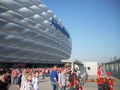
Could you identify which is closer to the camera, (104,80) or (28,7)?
(104,80)

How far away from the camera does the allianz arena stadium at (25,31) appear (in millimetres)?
24188

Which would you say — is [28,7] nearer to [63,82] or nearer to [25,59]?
[25,59]

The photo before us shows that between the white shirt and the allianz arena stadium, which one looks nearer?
the white shirt

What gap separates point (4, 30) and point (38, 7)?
13.1 metres

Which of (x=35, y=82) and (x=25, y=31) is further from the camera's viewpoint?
(x=25, y=31)

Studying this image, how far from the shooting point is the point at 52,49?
1676 inches

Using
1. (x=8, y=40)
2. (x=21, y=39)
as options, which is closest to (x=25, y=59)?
(x=21, y=39)

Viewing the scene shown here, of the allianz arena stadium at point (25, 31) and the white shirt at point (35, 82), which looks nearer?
the white shirt at point (35, 82)

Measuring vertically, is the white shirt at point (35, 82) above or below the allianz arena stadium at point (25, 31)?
below

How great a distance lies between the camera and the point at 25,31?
93.2 ft

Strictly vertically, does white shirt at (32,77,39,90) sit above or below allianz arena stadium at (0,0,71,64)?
below

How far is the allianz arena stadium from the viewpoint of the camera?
24.2 meters

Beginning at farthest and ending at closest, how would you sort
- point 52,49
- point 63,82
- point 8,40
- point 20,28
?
point 52,49 → point 20,28 → point 8,40 → point 63,82

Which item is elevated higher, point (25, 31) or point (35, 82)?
point (25, 31)
